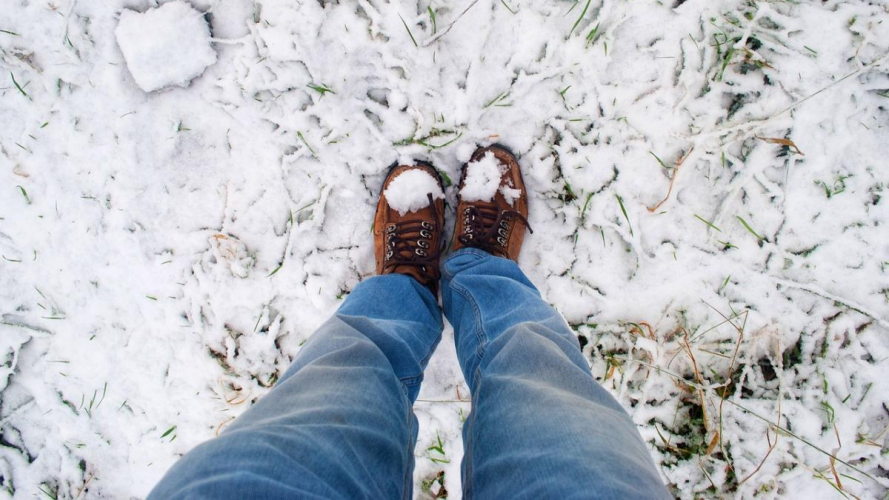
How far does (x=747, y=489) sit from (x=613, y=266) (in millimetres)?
869

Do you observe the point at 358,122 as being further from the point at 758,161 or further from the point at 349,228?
the point at 758,161

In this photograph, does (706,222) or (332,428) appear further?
(706,222)

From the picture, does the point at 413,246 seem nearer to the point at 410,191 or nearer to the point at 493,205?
the point at 410,191

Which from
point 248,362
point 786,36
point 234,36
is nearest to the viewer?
point 786,36

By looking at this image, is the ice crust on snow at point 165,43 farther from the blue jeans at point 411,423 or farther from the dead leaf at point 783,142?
the dead leaf at point 783,142

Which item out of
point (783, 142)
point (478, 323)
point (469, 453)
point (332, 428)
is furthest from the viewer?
point (783, 142)

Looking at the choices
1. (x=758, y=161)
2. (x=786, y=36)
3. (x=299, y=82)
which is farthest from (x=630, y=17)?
(x=299, y=82)

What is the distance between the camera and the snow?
1.49 m

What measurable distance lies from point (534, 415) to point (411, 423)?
0.37 metres

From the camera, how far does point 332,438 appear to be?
0.80 meters

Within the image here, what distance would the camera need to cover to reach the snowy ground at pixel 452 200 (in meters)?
1.41

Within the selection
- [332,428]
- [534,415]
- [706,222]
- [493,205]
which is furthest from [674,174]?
[332,428]

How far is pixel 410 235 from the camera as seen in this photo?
1.51m

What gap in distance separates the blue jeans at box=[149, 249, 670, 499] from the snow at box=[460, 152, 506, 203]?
0.35 m
